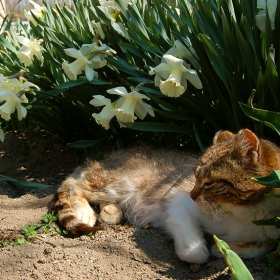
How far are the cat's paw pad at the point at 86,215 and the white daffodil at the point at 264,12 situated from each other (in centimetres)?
196

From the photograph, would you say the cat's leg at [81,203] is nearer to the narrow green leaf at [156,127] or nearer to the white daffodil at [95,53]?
the narrow green leaf at [156,127]

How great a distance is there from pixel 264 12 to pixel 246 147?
3.59ft

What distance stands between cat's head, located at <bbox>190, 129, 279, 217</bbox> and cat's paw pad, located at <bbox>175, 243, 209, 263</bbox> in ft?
0.86

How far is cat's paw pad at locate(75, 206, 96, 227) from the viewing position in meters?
3.49

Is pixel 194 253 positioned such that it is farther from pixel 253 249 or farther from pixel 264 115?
pixel 264 115

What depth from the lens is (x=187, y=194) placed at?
3361 mm

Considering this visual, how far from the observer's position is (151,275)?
2.65 meters

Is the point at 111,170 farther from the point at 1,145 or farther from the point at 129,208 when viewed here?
the point at 1,145

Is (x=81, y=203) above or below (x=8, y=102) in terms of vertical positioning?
below

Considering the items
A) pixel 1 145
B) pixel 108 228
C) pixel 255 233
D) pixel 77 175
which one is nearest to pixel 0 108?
pixel 77 175

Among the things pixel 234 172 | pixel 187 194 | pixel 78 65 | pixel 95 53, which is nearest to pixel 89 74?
pixel 78 65

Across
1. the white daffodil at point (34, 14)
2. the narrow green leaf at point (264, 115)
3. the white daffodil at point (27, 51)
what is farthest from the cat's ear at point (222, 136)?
the white daffodil at point (34, 14)

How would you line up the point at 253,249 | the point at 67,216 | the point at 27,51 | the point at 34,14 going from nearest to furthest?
the point at 253,249 < the point at 67,216 < the point at 27,51 < the point at 34,14

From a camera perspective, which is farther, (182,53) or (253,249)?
(182,53)
